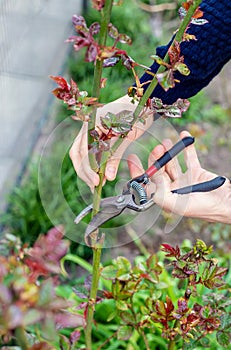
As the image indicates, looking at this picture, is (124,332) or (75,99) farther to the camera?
(124,332)

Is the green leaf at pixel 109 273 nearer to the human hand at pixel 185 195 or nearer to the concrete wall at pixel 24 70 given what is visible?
the human hand at pixel 185 195

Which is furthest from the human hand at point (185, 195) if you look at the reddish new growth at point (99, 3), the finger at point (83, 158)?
the reddish new growth at point (99, 3)

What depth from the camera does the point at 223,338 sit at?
Result: 3.90ft

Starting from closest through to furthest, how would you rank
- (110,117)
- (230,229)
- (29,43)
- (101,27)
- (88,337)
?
(101,27), (110,117), (88,337), (230,229), (29,43)

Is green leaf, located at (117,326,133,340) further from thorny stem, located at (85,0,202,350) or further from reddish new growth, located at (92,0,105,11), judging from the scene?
reddish new growth, located at (92,0,105,11)

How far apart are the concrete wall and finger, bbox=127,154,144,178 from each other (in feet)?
4.66

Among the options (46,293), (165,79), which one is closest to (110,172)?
(165,79)

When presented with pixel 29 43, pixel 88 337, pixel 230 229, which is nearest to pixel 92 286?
pixel 88 337

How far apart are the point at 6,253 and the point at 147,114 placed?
971 mm

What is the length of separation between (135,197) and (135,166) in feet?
0.24

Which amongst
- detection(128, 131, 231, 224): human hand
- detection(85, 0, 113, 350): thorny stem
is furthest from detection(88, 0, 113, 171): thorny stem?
detection(128, 131, 231, 224): human hand

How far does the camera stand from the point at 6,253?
175cm

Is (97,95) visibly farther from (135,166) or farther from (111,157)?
(135,166)

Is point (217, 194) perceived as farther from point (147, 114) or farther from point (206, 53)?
point (206, 53)
